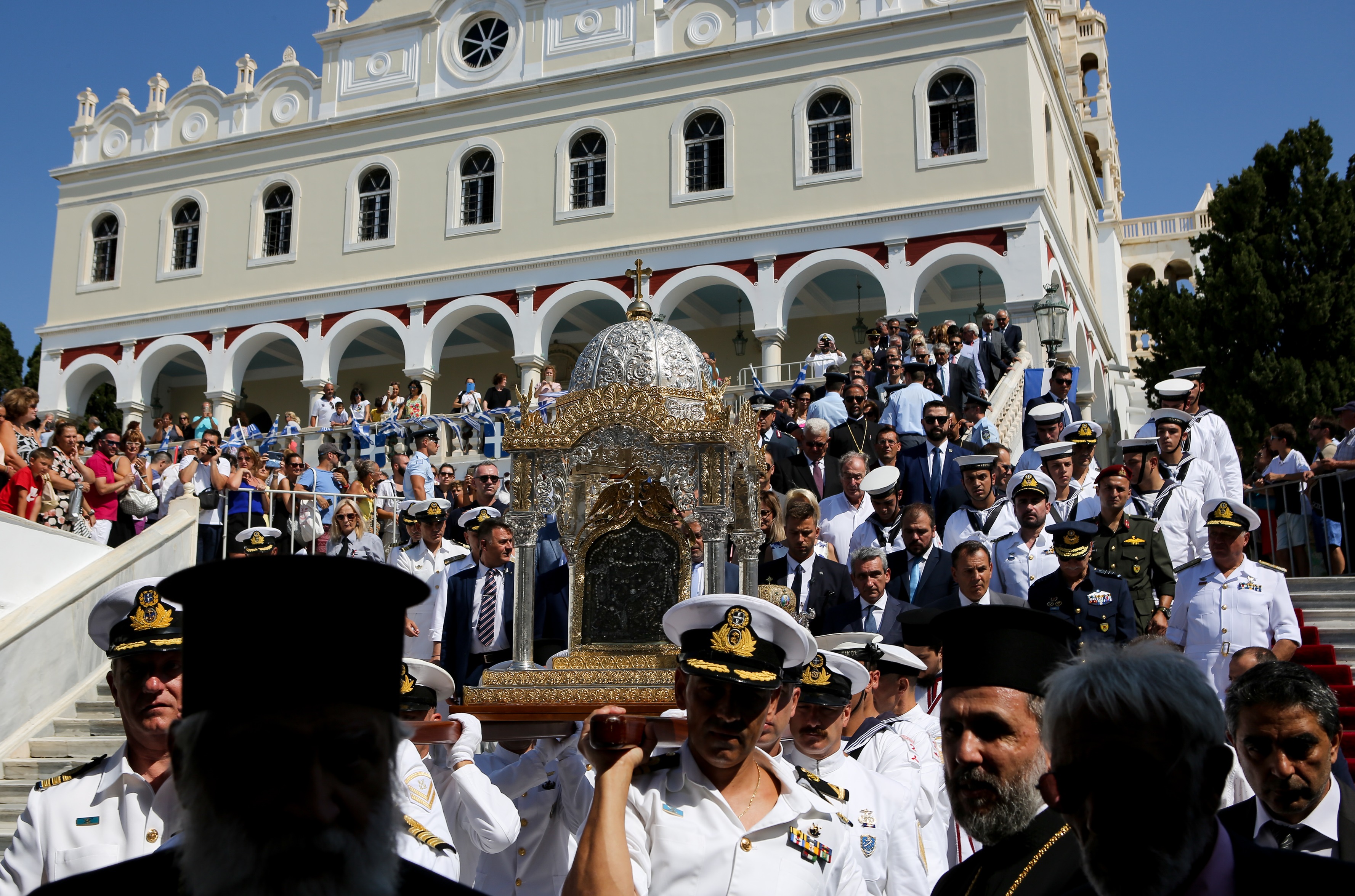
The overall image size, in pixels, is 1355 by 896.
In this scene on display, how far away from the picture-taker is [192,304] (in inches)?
1243

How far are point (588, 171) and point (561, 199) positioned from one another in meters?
0.93

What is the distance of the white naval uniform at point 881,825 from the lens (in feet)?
14.8

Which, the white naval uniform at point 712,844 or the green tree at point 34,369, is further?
the green tree at point 34,369

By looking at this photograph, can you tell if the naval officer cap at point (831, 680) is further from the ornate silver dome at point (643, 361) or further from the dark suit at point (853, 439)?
the dark suit at point (853, 439)

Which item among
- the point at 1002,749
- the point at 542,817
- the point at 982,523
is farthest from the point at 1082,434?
the point at 1002,749

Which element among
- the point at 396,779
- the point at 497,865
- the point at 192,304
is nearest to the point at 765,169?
the point at 192,304

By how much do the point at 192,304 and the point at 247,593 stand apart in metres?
31.8

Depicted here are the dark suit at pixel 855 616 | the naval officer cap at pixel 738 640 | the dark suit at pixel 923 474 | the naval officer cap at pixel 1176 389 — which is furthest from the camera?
the naval officer cap at pixel 1176 389

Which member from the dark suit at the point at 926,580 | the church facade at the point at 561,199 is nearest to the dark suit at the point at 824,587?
the dark suit at the point at 926,580

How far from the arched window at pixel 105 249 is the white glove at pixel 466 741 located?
3157cm

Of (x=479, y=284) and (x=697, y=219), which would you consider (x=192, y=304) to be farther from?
(x=697, y=219)

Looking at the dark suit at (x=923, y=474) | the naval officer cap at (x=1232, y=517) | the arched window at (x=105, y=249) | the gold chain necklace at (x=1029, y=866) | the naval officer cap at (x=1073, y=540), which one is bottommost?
the gold chain necklace at (x=1029, y=866)

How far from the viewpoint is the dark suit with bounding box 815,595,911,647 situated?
7.56 metres

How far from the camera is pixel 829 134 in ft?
89.0
